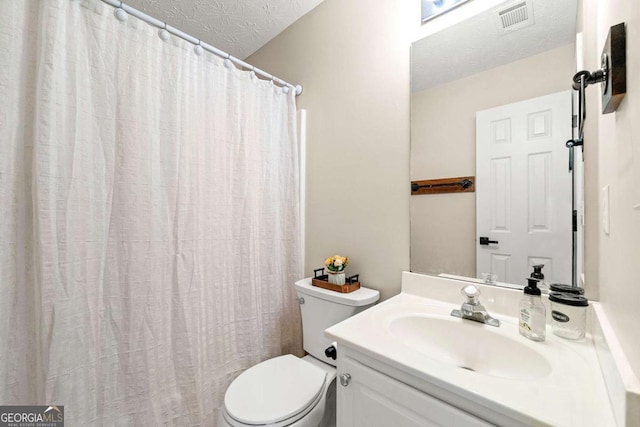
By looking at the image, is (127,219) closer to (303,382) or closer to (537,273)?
(303,382)

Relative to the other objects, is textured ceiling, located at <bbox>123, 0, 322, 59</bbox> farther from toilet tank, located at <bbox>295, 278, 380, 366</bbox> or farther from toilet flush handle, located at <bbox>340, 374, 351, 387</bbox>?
toilet flush handle, located at <bbox>340, 374, 351, 387</bbox>

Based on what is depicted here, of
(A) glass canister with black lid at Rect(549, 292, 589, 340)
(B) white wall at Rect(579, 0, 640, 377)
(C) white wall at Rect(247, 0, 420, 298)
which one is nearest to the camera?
(B) white wall at Rect(579, 0, 640, 377)

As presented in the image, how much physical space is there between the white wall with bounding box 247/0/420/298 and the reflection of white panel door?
310mm

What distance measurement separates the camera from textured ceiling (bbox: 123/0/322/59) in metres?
1.48

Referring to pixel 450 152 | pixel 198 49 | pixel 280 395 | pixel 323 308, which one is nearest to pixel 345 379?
pixel 280 395

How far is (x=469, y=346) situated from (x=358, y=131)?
3.42 feet

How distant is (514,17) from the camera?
3.08ft

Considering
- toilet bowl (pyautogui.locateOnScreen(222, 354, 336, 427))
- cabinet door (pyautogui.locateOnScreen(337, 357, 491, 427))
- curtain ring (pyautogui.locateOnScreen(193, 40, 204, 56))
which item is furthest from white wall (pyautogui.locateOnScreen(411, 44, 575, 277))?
curtain ring (pyautogui.locateOnScreen(193, 40, 204, 56))

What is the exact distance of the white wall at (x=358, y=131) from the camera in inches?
46.9

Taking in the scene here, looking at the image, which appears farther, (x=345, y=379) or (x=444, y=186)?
(x=444, y=186)

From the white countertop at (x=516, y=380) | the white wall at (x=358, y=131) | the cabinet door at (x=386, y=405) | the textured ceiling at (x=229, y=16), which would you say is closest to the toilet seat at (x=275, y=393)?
the cabinet door at (x=386, y=405)

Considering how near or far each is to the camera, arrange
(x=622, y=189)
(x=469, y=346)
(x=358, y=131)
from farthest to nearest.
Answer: (x=358, y=131)
(x=469, y=346)
(x=622, y=189)

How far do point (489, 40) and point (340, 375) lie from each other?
1.34 metres

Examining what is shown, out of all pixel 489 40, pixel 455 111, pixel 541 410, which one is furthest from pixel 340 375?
pixel 489 40
